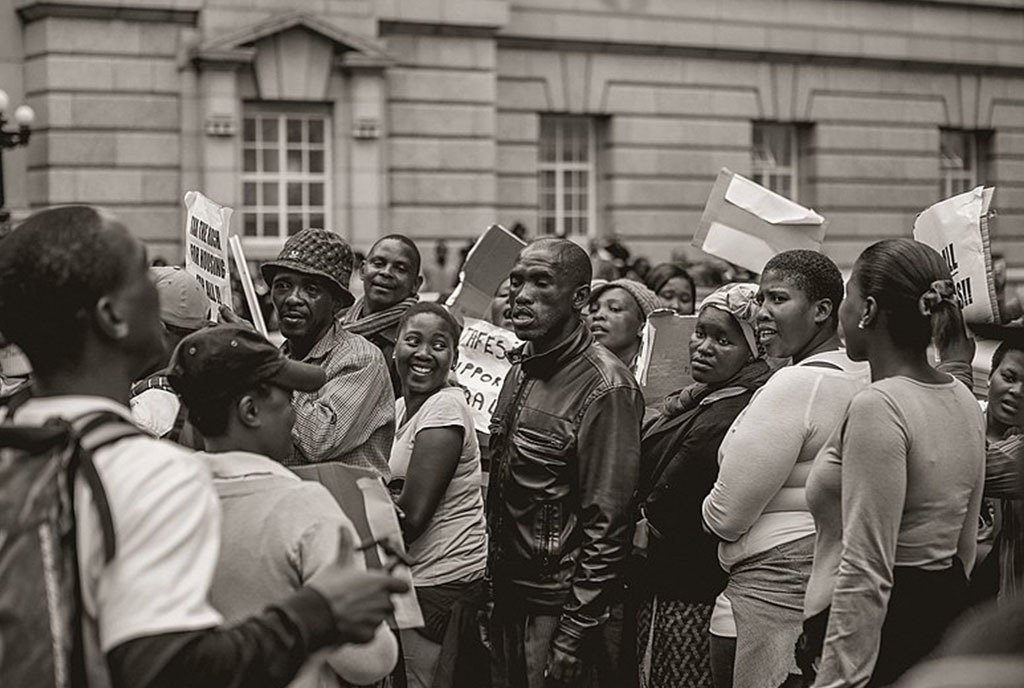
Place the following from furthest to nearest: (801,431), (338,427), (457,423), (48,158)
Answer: (48,158) → (457,423) → (338,427) → (801,431)

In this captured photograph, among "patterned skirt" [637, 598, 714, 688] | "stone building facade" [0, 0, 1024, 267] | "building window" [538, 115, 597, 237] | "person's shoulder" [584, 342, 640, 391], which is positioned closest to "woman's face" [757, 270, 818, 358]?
"person's shoulder" [584, 342, 640, 391]

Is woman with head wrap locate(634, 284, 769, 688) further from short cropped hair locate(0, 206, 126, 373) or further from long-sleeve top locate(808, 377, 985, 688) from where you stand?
short cropped hair locate(0, 206, 126, 373)

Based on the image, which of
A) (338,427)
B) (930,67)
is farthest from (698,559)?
(930,67)

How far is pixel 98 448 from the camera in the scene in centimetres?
269

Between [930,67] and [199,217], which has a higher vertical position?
[930,67]

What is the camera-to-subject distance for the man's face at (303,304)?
18.8 feet

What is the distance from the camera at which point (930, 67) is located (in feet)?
90.4

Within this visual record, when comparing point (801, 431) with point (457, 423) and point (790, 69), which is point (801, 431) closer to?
point (457, 423)

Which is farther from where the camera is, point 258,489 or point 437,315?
point 437,315

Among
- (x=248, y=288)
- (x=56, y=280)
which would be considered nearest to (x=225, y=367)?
(x=56, y=280)

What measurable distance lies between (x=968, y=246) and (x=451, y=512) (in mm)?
2248

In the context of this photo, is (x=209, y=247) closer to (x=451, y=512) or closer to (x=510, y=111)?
(x=451, y=512)

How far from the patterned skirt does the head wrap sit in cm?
97

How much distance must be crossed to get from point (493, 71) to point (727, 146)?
15.1ft
